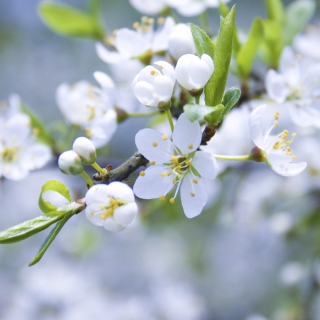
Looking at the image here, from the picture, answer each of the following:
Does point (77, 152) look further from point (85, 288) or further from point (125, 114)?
point (85, 288)

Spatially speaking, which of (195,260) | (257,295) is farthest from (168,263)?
(257,295)

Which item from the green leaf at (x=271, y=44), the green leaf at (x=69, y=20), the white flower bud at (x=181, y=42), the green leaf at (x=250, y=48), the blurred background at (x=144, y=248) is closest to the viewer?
the white flower bud at (x=181, y=42)

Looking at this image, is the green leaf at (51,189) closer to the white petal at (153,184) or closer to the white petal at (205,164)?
the white petal at (153,184)

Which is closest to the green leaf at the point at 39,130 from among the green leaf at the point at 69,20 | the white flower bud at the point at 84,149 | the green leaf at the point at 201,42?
the green leaf at the point at 69,20

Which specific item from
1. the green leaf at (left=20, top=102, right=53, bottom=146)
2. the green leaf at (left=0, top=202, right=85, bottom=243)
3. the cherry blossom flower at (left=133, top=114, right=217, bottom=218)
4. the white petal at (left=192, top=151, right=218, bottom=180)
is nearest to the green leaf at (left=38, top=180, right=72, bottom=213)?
the green leaf at (left=0, top=202, right=85, bottom=243)

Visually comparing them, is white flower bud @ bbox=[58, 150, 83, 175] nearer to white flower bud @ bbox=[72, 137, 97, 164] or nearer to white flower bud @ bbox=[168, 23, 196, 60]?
white flower bud @ bbox=[72, 137, 97, 164]

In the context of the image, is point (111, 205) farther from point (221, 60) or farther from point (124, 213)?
point (221, 60)
